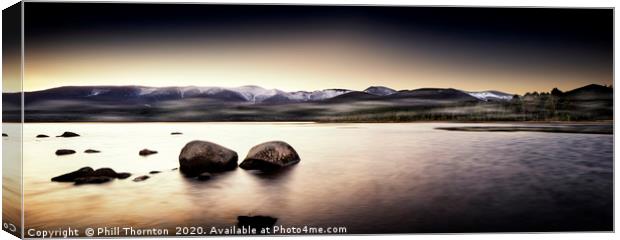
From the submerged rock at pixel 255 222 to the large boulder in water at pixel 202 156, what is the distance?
94 cm

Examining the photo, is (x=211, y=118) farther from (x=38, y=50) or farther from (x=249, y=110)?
(x=38, y=50)

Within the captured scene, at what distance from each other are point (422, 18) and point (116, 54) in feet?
13.4

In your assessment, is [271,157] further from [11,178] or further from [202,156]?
[11,178]

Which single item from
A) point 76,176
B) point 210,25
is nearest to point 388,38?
point 210,25

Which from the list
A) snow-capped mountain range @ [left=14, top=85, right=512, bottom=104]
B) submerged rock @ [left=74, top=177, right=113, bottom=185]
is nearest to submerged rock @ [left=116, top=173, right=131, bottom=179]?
submerged rock @ [left=74, top=177, right=113, bottom=185]

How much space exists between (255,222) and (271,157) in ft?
3.47

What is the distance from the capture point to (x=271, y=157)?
8789 millimetres

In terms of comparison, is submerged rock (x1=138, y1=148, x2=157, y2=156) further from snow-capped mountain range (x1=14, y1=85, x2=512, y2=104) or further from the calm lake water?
snow-capped mountain range (x1=14, y1=85, x2=512, y2=104)

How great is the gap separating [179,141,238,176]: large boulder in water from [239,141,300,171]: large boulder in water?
24 centimetres

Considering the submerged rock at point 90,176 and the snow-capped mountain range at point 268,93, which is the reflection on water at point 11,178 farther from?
the snow-capped mountain range at point 268,93

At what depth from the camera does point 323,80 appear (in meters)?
8.59

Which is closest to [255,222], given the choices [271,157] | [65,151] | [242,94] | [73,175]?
[271,157]

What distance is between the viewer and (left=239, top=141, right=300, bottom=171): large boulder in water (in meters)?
8.72

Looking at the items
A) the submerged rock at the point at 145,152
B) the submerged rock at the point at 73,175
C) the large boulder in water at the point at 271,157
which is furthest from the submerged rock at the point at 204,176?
the submerged rock at the point at 73,175
